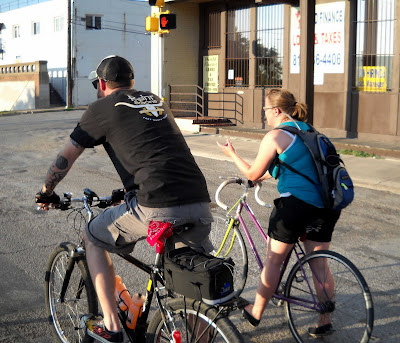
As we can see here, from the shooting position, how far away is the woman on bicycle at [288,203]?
387cm

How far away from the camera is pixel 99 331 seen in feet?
11.8

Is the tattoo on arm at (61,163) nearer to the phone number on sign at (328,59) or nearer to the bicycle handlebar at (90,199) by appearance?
the bicycle handlebar at (90,199)

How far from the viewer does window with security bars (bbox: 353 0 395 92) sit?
14.4 meters

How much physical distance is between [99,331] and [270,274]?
1.21 metres

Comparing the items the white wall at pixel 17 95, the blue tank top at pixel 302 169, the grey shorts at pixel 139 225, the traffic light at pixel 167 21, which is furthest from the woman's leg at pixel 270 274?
the white wall at pixel 17 95

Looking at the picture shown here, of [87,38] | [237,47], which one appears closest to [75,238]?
[237,47]

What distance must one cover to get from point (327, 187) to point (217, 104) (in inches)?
634

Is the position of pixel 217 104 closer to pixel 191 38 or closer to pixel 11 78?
pixel 191 38

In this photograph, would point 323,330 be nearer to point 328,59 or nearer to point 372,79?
point 372,79

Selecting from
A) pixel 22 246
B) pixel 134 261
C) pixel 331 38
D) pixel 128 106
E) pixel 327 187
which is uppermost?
pixel 331 38

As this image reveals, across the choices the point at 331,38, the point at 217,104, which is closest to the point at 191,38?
the point at 217,104

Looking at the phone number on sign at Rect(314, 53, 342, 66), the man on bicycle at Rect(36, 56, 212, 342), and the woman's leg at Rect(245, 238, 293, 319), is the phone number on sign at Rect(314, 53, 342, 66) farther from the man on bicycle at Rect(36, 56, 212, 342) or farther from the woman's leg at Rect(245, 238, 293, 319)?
the man on bicycle at Rect(36, 56, 212, 342)

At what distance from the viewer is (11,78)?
41250 mm

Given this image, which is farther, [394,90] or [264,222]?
[394,90]
